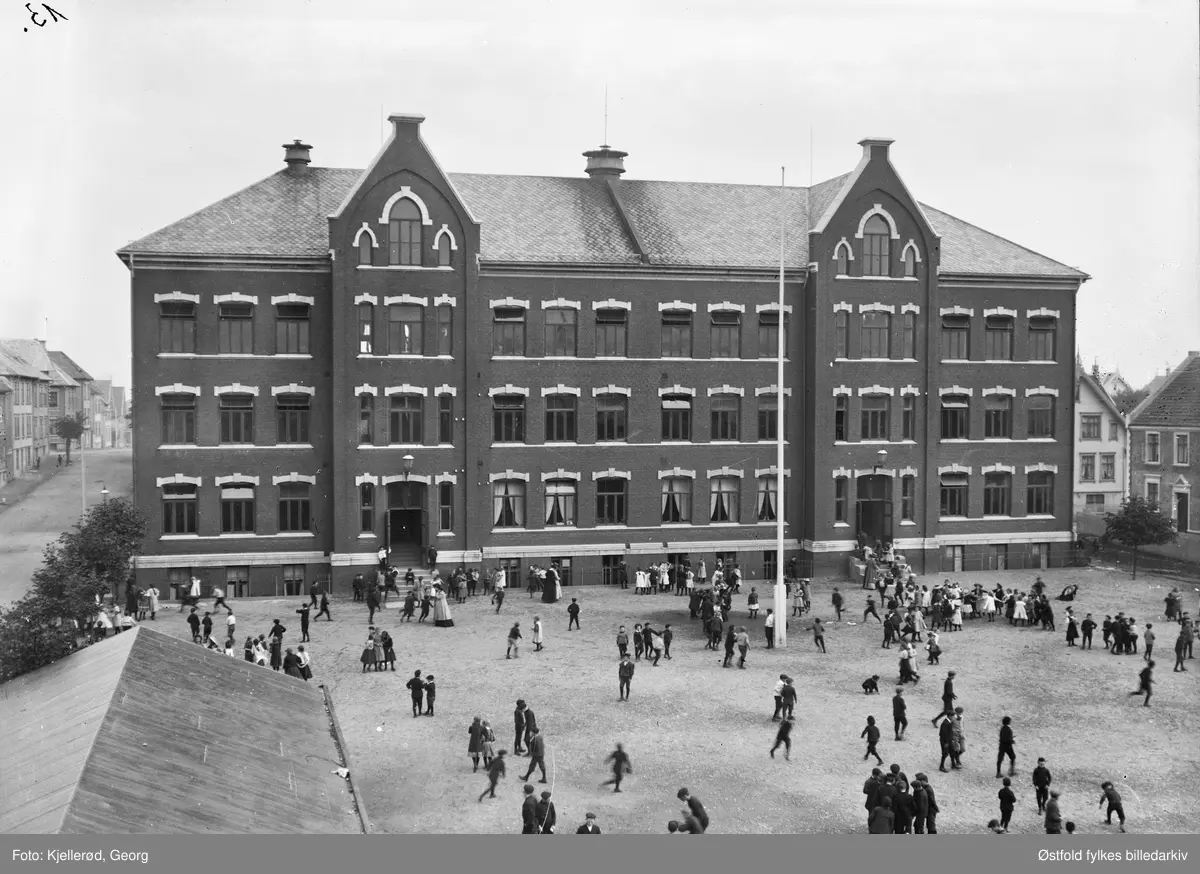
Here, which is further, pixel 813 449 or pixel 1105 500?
pixel 1105 500

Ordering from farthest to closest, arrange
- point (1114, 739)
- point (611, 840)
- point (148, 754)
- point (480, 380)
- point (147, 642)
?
point (480, 380) < point (1114, 739) < point (147, 642) < point (148, 754) < point (611, 840)

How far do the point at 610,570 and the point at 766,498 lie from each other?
8.64 m

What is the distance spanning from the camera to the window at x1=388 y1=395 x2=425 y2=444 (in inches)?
2068

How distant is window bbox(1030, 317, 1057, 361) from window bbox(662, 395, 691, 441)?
1836cm

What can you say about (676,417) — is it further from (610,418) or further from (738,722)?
(738,722)

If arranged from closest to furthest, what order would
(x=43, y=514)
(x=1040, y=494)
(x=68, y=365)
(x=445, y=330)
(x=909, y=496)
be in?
1. (x=445, y=330)
2. (x=909, y=496)
3. (x=1040, y=494)
4. (x=43, y=514)
5. (x=68, y=365)

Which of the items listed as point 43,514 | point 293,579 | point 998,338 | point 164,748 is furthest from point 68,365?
point 164,748

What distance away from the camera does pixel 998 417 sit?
59.2 metres

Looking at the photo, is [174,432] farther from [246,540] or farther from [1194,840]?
[1194,840]

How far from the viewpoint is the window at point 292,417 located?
5203cm

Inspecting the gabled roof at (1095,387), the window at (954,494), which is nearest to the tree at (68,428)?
the window at (954,494)

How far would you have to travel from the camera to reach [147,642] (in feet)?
88.5

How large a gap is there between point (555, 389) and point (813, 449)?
12.9 metres

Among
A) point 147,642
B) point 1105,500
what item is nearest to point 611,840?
point 147,642
